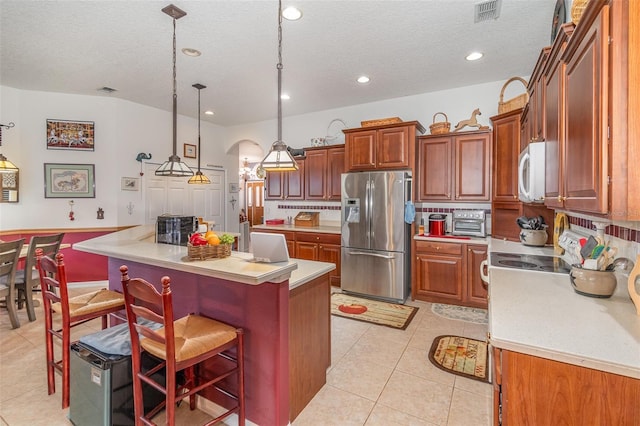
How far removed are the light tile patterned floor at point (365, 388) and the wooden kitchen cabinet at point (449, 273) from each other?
65 centimetres

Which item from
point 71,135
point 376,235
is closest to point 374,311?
point 376,235

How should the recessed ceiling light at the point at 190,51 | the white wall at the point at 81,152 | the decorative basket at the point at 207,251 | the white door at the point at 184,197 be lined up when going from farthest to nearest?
the white door at the point at 184,197, the white wall at the point at 81,152, the recessed ceiling light at the point at 190,51, the decorative basket at the point at 207,251

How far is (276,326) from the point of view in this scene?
1.71 metres

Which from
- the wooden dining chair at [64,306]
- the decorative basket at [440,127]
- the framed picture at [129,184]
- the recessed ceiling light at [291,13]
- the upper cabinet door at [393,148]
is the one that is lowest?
the wooden dining chair at [64,306]

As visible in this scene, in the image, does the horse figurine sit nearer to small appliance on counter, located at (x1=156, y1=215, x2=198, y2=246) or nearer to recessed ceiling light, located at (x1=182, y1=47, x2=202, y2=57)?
recessed ceiling light, located at (x1=182, y1=47, x2=202, y2=57)

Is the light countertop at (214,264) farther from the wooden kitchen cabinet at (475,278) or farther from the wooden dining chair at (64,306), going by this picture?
the wooden kitchen cabinet at (475,278)

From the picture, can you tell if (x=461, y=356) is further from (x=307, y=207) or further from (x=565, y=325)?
(x=307, y=207)

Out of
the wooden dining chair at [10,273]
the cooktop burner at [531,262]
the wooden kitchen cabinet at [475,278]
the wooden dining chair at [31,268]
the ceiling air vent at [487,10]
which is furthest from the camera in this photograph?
the wooden kitchen cabinet at [475,278]

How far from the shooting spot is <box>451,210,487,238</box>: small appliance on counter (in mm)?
3906

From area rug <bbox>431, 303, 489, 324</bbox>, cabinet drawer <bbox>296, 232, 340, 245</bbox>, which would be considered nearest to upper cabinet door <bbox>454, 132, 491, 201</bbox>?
area rug <bbox>431, 303, 489, 324</bbox>

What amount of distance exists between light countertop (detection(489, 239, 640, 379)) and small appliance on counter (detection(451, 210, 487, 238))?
87.9 inches

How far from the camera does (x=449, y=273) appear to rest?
3.80m

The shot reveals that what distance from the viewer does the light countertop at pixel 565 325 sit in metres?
0.98

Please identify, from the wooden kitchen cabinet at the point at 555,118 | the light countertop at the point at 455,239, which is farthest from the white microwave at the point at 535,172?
the light countertop at the point at 455,239
